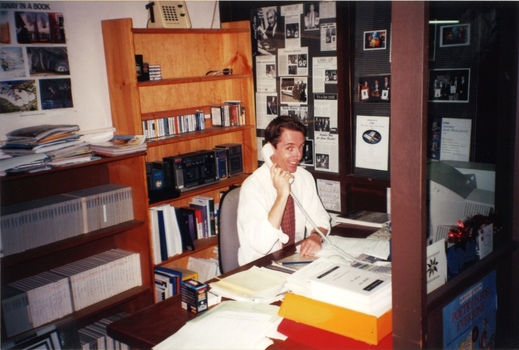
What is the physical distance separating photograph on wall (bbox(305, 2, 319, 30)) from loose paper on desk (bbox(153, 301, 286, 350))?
230 cm

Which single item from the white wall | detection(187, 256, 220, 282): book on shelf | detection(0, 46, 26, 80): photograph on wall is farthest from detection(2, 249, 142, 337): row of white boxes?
detection(0, 46, 26, 80): photograph on wall

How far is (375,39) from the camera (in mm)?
3184

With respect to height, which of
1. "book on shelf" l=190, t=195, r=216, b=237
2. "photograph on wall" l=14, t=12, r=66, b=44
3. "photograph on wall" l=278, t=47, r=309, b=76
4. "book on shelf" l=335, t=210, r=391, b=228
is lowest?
"book on shelf" l=190, t=195, r=216, b=237

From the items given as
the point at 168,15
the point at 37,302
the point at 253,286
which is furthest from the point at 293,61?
the point at 37,302

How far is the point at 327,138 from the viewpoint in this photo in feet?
11.6

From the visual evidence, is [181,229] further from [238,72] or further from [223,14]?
[223,14]

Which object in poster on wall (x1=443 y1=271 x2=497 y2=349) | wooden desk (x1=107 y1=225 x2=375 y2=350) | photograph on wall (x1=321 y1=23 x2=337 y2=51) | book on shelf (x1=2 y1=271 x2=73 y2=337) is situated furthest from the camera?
photograph on wall (x1=321 y1=23 x2=337 y2=51)

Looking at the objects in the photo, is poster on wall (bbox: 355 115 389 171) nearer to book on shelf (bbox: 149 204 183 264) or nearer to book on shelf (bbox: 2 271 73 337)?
book on shelf (bbox: 149 204 183 264)

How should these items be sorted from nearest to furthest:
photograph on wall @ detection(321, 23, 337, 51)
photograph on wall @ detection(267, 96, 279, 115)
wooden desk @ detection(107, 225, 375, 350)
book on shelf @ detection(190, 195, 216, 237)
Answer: wooden desk @ detection(107, 225, 375, 350) < photograph on wall @ detection(321, 23, 337, 51) < book on shelf @ detection(190, 195, 216, 237) < photograph on wall @ detection(267, 96, 279, 115)

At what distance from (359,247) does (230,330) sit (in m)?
0.87

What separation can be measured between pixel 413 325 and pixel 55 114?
2.51 m

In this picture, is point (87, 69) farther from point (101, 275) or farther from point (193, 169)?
point (101, 275)

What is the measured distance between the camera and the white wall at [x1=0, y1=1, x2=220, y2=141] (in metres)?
3.03

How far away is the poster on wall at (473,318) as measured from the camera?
1496 millimetres
